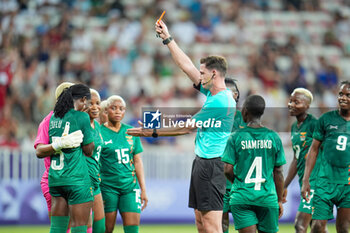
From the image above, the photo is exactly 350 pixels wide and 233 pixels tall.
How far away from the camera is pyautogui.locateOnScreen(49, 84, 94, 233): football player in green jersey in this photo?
7004 millimetres

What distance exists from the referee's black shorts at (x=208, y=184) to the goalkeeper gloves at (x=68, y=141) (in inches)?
57.3

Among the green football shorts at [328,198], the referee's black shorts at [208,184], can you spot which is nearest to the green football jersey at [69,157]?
the referee's black shorts at [208,184]

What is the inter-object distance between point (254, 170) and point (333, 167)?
1.85 meters

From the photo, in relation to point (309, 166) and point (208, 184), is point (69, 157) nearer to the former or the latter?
point (208, 184)

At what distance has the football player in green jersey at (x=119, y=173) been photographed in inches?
349

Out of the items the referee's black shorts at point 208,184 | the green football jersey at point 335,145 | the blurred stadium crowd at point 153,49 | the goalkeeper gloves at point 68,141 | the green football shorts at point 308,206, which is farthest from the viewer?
the blurred stadium crowd at point 153,49

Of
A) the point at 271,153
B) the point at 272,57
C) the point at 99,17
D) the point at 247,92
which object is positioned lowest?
the point at 271,153

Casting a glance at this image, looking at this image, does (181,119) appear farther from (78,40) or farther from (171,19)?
(171,19)

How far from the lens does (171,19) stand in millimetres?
20078

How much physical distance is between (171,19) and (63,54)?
14.3 ft

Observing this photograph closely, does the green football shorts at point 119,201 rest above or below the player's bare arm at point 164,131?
below

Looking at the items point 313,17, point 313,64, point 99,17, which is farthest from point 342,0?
point 99,17

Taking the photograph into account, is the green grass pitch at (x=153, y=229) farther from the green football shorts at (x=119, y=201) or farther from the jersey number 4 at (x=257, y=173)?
the jersey number 4 at (x=257, y=173)

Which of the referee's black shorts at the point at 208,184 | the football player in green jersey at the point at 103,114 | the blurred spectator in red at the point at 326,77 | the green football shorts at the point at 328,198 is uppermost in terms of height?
the blurred spectator in red at the point at 326,77
